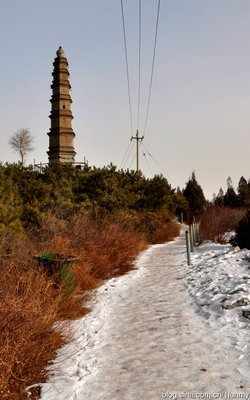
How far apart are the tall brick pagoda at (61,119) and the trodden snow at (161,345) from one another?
3775 centimetres

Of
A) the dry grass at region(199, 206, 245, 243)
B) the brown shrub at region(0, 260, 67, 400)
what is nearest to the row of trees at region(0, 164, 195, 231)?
the dry grass at region(199, 206, 245, 243)

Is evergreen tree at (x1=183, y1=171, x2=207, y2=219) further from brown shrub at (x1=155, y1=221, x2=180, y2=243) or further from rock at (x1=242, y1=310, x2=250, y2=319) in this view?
rock at (x1=242, y1=310, x2=250, y2=319)

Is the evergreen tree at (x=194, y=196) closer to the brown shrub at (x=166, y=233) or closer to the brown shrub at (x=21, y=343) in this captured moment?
the brown shrub at (x=166, y=233)

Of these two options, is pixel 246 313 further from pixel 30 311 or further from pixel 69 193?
pixel 69 193

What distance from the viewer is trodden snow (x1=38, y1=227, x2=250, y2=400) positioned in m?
4.02

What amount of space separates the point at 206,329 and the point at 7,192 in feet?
27.4

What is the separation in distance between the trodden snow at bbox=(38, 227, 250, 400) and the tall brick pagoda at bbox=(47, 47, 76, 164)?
37751 millimetres

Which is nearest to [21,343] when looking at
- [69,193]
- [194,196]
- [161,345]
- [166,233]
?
[161,345]

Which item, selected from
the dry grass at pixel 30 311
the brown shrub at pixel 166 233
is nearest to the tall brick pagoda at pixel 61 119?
the brown shrub at pixel 166 233

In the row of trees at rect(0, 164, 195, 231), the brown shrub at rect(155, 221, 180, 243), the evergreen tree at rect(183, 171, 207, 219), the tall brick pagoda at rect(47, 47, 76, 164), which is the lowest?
the brown shrub at rect(155, 221, 180, 243)

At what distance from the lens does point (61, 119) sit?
153 ft

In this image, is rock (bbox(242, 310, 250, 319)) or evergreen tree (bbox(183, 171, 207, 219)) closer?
rock (bbox(242, 310, 250, 319))

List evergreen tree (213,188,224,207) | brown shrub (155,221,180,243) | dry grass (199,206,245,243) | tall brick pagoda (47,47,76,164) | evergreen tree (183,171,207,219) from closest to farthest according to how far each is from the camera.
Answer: dry grass (199,206,245,243) < brown shrub (155,221,180,243) < evergreen tree (213,188,224,207) < tall brick pagoda (47,47,76,164) < evergreen tree (183,171,207,219)

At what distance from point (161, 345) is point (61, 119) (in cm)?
4412
